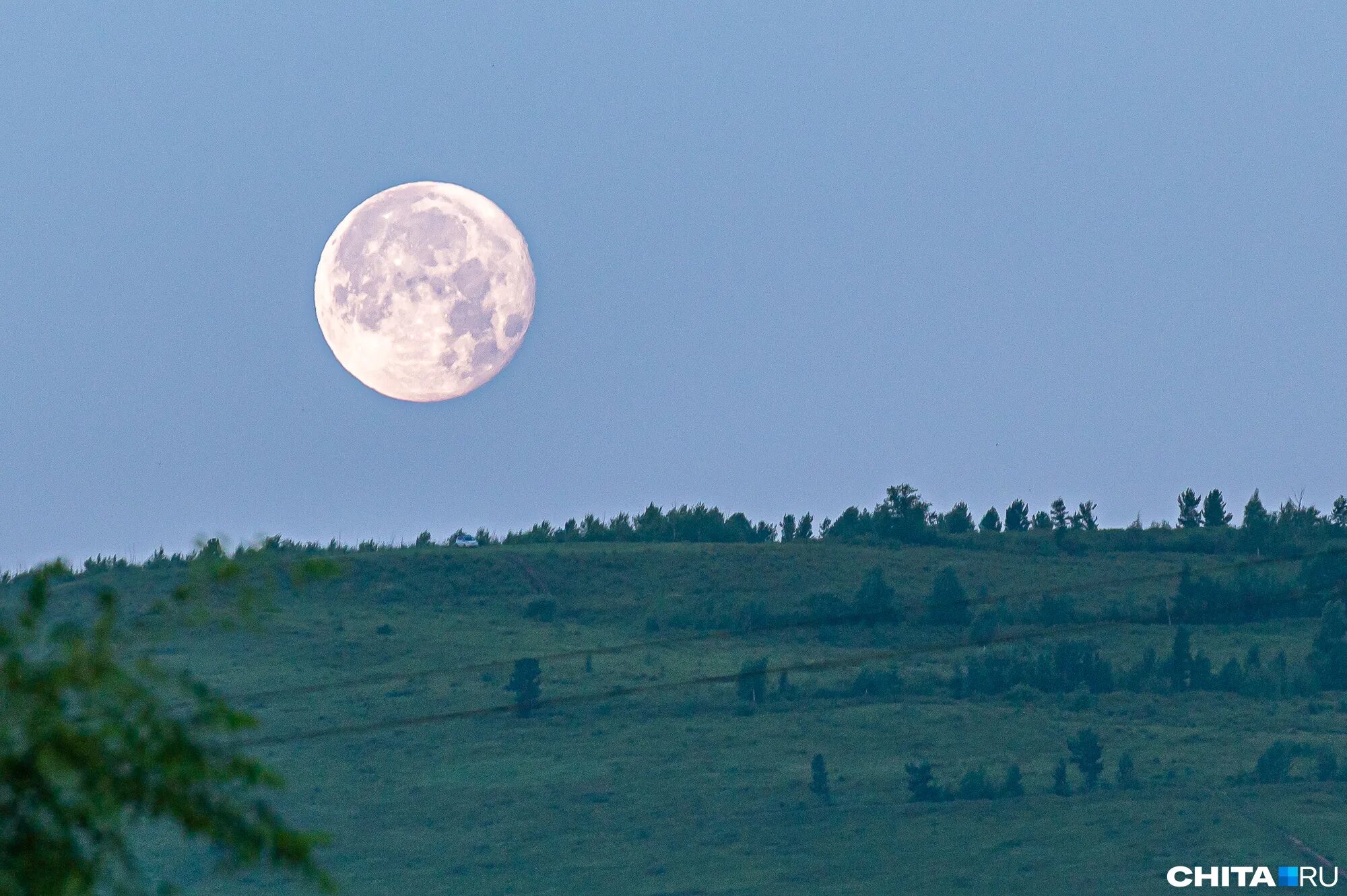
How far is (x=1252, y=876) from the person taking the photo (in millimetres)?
72562

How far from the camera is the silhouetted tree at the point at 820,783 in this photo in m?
83.3

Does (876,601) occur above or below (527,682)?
above

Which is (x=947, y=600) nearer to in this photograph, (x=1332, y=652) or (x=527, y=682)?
(x=1332, y=652)

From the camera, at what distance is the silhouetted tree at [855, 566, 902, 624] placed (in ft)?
332

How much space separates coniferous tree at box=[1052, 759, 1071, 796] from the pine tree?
0.82 meters

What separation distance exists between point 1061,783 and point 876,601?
21909 millimetres

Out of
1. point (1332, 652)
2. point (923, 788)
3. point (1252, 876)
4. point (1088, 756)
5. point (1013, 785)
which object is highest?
point (1332, 652)

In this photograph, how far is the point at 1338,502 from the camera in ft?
399

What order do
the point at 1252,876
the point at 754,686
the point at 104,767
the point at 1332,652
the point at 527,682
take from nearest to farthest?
the point at 104,767 < the point at 1252,876 < the point at 527,682 < the point at 754,686 < the point at 1332,652

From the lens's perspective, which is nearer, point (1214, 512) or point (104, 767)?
point (104, 767)

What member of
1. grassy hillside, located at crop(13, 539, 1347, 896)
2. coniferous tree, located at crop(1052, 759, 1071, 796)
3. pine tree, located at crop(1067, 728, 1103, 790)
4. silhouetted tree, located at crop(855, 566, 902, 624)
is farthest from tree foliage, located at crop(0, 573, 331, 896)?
silhouetted tree, located at crop(855, 566, 902, 624)

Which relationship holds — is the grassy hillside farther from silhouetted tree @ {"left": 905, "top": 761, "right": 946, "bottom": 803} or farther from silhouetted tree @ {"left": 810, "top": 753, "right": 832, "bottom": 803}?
silhouetted tree @ {"left": 810, "top": 753, "right": 832, "bottom": 803}

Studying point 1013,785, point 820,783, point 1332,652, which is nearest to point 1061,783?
point 1013,785

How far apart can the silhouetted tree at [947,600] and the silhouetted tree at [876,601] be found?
6.76 feet
